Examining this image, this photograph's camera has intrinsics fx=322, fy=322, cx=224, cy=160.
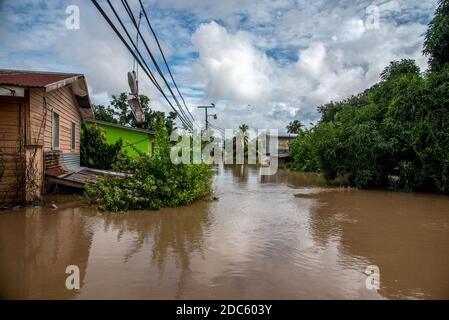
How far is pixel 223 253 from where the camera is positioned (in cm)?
538

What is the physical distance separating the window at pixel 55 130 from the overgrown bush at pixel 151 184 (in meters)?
2.86

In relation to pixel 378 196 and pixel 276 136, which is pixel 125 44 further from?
pixel 276 136

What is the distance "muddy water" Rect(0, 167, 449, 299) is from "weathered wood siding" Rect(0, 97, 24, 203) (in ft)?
3.69

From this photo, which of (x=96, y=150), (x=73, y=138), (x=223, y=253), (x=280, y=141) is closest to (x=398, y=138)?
(x=223, y=253)

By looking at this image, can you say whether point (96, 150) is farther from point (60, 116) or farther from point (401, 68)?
point (401, 68)

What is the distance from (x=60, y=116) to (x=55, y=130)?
1.98 ft

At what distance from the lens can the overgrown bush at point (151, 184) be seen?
895 cm

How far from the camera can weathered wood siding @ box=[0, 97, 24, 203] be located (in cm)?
873

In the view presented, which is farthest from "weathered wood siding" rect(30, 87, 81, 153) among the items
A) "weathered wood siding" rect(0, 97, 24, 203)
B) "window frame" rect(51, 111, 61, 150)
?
"weathered wood siding" rect(0, 97, 24, 203)

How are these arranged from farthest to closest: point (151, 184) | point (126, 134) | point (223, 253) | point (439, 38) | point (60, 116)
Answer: point (126, 134) → point (439, 38) → point (60, 116) → point (151, 184) → point (223, 253)

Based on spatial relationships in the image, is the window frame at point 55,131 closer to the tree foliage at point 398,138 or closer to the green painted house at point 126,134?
the green painted house at point 126,134

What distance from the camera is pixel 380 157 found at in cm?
1556

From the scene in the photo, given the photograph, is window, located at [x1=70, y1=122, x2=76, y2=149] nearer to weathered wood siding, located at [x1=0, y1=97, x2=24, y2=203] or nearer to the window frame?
the window frame
